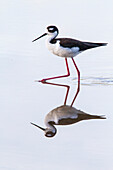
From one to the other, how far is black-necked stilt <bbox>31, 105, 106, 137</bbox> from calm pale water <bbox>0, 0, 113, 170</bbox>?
55 mm

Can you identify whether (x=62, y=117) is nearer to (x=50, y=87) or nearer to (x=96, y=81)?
(x=50, y=87)

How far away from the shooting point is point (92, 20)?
27.5ft

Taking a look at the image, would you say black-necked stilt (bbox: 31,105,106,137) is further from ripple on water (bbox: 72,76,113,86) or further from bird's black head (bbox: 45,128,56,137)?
ripple on water (bbox: 72,76,113,86)

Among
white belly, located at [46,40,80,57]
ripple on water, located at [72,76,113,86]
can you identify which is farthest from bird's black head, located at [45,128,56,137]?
white belly, located at [46,40,80,57]

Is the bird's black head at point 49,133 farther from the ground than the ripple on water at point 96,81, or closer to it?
closer to it

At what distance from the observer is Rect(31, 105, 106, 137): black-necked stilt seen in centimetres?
459

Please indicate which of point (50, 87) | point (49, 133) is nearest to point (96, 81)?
point (50, 87)

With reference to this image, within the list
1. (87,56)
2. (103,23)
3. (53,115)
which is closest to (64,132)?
(53,115)

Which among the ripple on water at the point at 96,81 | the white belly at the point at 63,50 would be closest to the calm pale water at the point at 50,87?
the ripple on water at the point at 96,81

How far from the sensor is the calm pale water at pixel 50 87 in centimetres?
409

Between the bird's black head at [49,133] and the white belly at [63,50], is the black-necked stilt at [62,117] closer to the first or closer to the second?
the bird's black head at [49,133]

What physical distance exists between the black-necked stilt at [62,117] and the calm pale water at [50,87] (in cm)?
5

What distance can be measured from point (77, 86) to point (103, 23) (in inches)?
97.7

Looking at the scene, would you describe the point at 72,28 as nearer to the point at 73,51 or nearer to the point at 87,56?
the point at 87,56
